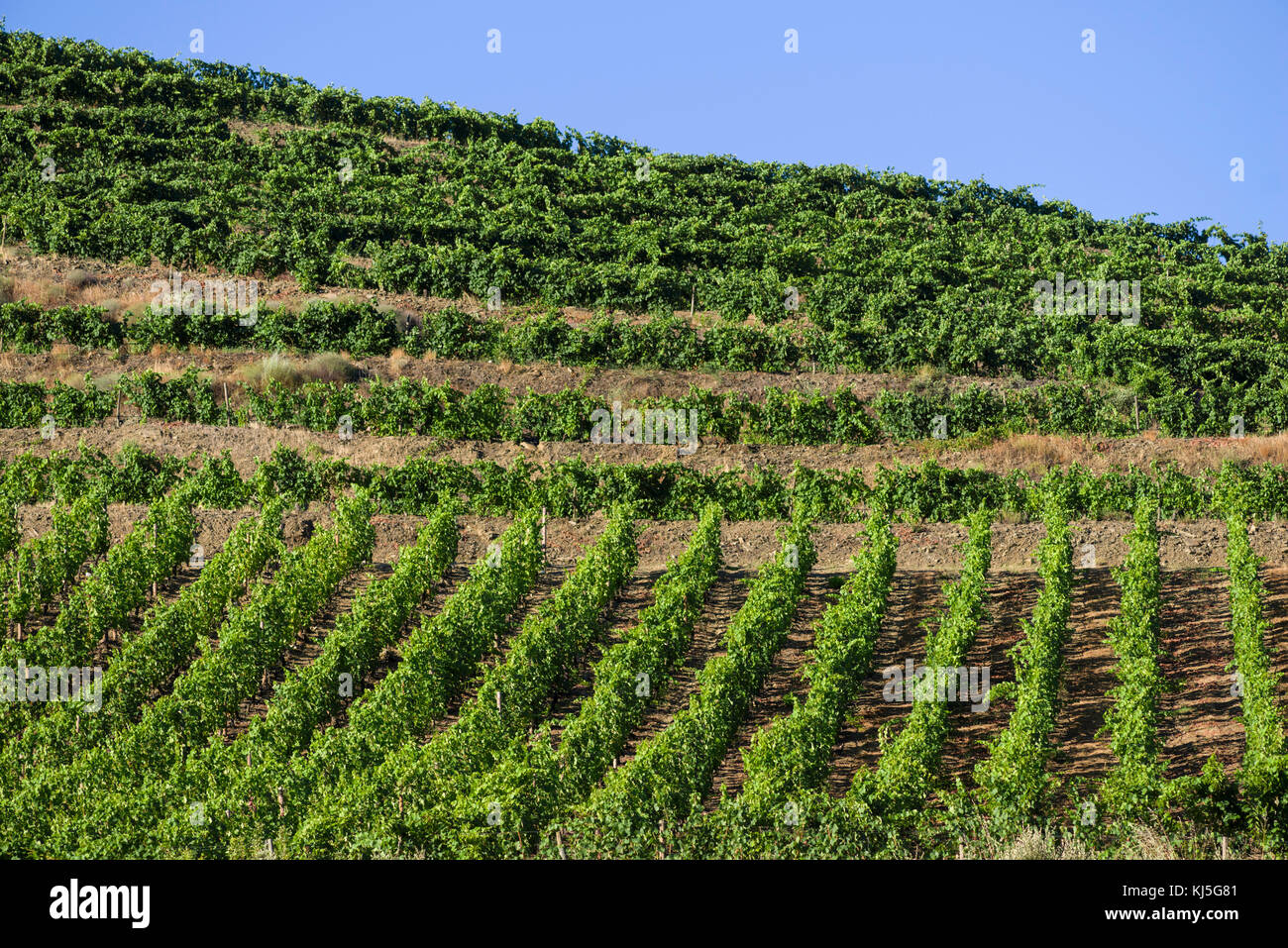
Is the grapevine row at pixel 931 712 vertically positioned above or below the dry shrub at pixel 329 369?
below

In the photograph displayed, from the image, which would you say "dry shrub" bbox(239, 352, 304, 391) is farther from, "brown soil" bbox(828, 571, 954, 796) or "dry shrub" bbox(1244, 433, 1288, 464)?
"dry shrub" bbox(1244, 433, 1288, 464)

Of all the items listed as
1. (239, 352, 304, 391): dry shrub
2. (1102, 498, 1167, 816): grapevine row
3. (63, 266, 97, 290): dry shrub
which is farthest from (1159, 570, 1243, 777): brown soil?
(63, 266, 97, 290): dry shrub

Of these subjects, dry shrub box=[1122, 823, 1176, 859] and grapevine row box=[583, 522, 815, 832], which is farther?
grapevine row box=[583, 522, 815, 832]

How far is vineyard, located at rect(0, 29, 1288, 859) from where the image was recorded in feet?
65.3

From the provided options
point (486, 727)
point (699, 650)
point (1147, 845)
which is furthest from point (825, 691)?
point (1147, 845)

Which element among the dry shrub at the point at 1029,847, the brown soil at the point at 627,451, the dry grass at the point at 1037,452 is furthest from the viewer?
the dry grass at the point at 1037,452

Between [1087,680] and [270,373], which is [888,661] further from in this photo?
[270,373]

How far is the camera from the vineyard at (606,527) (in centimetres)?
1991

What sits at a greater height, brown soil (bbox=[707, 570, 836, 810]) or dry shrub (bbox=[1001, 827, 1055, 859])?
brown soil (bbox=[707, 570, 836, 810])

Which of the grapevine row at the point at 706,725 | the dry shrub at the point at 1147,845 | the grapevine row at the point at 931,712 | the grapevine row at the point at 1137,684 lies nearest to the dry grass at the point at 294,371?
the grapevine row at the point at 706,725

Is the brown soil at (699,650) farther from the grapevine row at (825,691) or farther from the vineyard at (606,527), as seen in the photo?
the grapevine row at (825,691)

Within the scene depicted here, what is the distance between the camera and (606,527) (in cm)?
3033

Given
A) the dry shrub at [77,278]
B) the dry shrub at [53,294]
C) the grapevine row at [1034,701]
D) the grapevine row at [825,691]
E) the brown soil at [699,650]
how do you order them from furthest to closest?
1. the dry shrub at [77,278]
2. the dry shrub at [53,294]
3. the brown soil at [699,650]
4. the grapevine row at [825,691]
5. the grapevine row at [1034,701]

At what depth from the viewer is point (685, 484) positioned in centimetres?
3177
